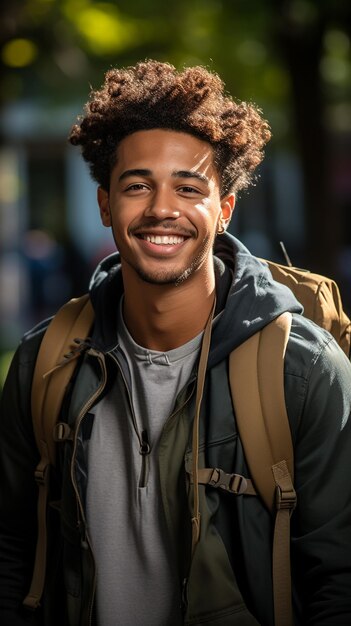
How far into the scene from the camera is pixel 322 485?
117 inches

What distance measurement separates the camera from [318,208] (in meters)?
12.2

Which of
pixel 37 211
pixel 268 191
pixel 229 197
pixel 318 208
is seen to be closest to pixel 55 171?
pixel 37 211

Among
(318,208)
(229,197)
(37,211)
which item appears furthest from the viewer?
(37,211)

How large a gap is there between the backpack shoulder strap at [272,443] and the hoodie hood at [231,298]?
124mm

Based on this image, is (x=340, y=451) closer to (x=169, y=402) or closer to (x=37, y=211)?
(x=169, y=402)

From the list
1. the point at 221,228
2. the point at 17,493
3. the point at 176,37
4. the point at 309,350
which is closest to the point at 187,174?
the point at 221,228

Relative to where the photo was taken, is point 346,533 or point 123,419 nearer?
point 346,533

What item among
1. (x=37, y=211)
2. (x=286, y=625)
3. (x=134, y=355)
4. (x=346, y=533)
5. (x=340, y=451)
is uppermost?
(x=37, y=211)

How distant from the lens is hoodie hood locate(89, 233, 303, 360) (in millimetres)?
3119

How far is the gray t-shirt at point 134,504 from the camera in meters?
3.11

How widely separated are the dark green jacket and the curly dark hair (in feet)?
1.38

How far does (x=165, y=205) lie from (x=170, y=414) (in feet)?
2.13

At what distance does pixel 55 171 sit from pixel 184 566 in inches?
1322

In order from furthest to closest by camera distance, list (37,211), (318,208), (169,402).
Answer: (37,211) → (318,208) → (169,402)
